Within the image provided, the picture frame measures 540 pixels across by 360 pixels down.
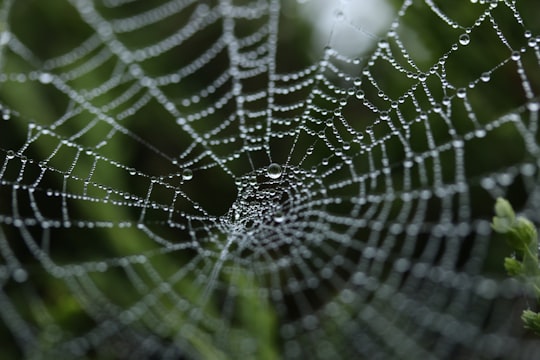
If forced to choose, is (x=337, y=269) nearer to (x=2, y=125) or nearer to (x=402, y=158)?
(x=402, y=158)

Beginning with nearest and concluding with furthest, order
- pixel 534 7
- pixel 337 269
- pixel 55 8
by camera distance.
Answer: pixel 534 7, pixel 55 8, pixel 337 269

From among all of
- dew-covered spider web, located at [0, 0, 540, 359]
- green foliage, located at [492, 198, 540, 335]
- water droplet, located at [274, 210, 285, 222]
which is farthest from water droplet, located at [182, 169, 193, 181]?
green foliage, located at [492, 198, 540, 335]

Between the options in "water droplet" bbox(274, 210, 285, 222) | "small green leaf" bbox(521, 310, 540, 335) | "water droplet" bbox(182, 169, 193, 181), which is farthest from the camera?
"water droplet" bbox(274, 210, 285, 222)

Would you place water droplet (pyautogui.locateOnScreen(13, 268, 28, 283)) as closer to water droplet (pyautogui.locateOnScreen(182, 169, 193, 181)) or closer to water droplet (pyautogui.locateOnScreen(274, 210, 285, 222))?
water droplet (pyautogui.locateOnScreen(182, 169, 193, 181))

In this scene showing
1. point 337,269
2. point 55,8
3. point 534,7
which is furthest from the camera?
point 337,269

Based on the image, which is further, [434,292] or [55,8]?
[434,292]

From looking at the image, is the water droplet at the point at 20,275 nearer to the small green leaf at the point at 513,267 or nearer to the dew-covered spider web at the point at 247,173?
the dew-covered spider web at the point at 247,173

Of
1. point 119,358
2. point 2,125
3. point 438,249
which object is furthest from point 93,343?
point 438,249
